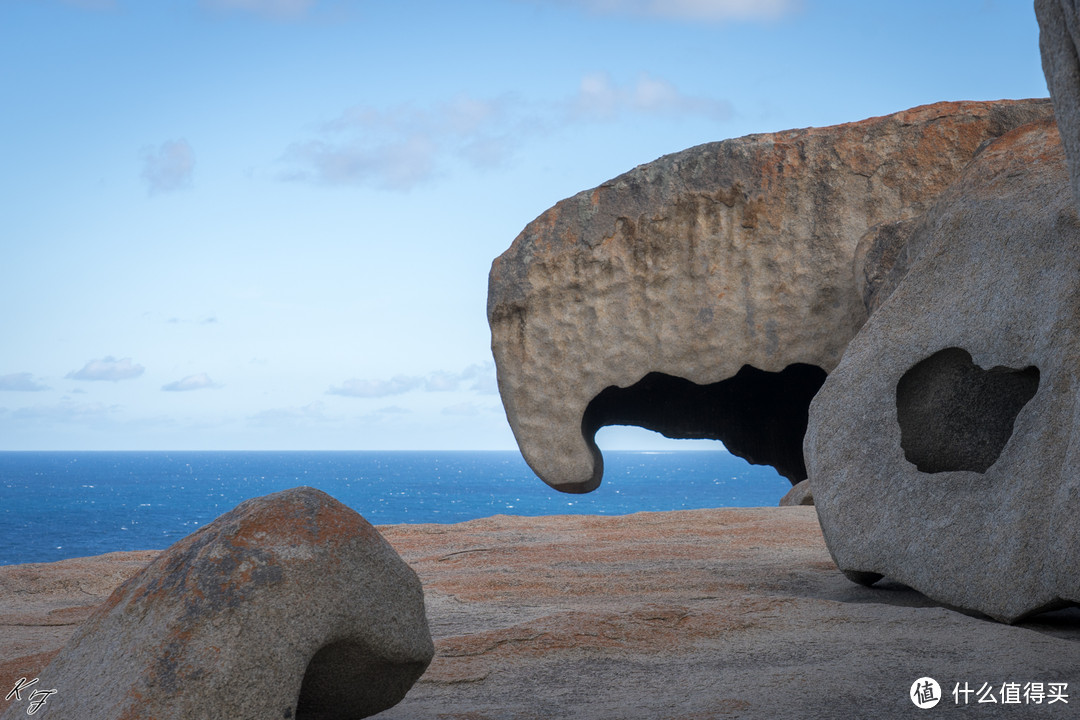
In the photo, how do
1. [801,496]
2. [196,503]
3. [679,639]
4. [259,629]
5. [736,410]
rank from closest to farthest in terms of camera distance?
[259,629] → [679,639] → [801,496] → [736,410] → [196,503]

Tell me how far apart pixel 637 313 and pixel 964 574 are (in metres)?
4.78

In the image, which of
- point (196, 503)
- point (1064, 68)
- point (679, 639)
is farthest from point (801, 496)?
point (196, 503)

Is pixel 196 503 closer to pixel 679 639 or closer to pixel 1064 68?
pixel 679 639

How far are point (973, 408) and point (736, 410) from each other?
7818 mm

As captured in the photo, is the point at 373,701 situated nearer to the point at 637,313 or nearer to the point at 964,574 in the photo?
the point at 964,574

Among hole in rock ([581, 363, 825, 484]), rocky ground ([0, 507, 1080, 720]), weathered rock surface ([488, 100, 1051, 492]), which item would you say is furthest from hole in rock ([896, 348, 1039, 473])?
hole in rock ([581, 363, 825, 484])

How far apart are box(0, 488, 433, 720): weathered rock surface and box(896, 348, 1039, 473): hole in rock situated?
2.96 meters

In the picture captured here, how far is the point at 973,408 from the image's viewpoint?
484 centimetres

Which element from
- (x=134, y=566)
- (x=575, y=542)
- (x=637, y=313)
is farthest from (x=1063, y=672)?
(x=134, y=566)

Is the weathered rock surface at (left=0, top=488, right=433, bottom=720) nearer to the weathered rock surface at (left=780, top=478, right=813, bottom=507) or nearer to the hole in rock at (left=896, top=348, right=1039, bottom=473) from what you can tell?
the hole in rock at (left=896, top=348, right=1039, bottom=473)

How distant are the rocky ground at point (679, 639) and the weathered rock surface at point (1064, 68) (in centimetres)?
166

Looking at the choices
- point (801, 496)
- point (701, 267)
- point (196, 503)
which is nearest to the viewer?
point (701, 267)

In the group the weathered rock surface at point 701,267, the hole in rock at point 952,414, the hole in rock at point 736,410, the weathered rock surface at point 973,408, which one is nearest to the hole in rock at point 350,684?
the weathered rock surface at point 973,408

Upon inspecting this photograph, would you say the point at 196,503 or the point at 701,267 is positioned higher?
the point at 701,267
